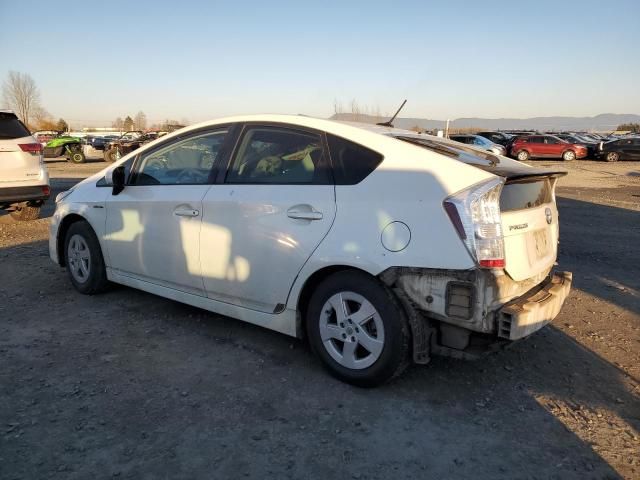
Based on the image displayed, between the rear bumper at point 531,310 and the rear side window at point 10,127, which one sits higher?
the rear side window at point 10,127

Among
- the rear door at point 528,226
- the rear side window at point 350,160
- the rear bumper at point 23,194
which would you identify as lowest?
the rear bumper at point 23,194

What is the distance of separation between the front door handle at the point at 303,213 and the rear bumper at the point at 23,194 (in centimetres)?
646

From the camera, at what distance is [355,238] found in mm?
3055

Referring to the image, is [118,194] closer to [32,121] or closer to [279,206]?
[279,206]

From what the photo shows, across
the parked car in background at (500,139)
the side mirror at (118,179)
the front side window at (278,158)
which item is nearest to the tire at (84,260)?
the side mirror at (118,179)

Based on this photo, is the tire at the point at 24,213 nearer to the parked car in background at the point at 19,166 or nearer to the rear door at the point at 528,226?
the parked car in background at the point at 19,166

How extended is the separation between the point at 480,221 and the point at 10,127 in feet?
25.9

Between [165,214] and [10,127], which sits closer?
[165,214]

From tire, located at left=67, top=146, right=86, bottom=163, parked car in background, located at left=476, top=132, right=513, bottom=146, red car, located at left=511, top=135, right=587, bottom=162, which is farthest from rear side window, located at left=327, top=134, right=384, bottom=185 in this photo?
parked car in background, located at left=476, top=132, right=513, bottom=146

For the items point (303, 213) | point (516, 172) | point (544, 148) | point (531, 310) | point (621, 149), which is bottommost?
point (621, 149)

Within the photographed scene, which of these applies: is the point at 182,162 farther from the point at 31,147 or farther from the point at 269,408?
the point at 31,147

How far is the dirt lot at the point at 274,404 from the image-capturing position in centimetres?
250


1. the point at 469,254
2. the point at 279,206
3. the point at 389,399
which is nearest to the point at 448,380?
the point at 389,399

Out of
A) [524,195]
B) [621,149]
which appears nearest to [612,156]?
[621,149]
